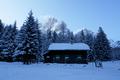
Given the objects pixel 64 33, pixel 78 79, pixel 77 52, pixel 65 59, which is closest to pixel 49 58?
pixel 65 59

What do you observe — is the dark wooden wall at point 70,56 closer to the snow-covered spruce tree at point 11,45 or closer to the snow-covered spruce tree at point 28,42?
the snow-covered spruce tree at point 28,42

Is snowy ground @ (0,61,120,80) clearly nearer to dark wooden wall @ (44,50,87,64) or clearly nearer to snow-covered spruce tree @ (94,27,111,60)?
dark wooden wall @ (44,50,87,64)

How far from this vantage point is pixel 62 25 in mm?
107812

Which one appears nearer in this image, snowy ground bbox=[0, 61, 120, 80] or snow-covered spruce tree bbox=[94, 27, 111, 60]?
snowy ground bbox=[0, 61, 120, 80]

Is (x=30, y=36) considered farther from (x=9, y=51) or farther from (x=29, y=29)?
(x=9, y=51)

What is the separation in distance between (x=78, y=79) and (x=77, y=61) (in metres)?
35.2

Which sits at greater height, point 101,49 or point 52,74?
point 101,49

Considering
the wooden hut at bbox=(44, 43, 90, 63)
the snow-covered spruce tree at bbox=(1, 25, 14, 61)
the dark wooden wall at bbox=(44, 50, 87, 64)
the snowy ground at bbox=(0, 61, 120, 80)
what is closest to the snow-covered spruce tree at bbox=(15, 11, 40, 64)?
the wooden hut at bbox=(44, 43, 90, 63)

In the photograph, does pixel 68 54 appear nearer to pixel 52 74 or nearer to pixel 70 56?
pixel 70 56

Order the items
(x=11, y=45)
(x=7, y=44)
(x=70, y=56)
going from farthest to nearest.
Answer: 1. (x=7, y=44)
2. (x=11, y=45)
3. (x=70, y=56)

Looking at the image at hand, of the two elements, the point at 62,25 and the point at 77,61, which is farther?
the point at 62,25

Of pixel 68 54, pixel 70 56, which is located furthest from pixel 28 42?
pixel 70 56

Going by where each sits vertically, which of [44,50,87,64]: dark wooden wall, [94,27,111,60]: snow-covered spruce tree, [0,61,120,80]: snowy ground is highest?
[94,27,111,60]: snow-covered spruce tree

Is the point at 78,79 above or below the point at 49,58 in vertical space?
below
